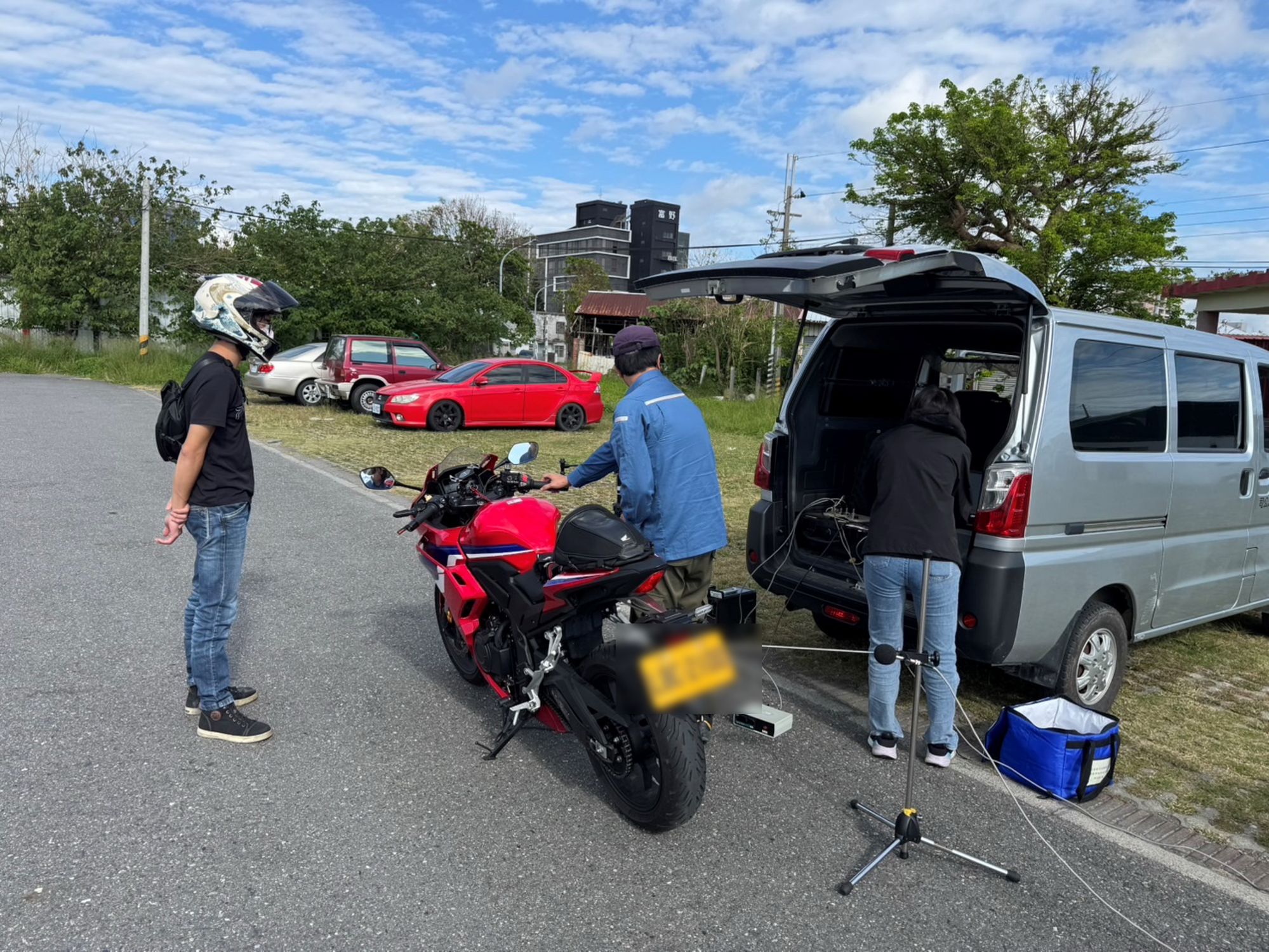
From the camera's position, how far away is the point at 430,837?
3.33m

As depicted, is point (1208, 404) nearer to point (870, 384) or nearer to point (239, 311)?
point (870, 384)

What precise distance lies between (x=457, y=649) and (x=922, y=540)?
2341 mm

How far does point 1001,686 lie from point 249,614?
4.44m

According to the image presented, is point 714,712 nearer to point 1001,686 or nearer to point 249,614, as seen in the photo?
A: point 1001,686

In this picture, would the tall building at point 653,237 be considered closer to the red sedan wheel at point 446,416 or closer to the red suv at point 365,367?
the red suv at point 365,367

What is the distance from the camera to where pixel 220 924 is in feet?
9.14

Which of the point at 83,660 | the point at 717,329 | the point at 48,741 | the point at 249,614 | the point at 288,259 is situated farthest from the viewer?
the point at 717,329

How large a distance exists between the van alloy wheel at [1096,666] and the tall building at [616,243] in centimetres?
9164

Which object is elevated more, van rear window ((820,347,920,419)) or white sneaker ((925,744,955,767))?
van rear window ((820,347,920,419))

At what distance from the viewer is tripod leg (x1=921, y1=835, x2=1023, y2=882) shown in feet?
10.4

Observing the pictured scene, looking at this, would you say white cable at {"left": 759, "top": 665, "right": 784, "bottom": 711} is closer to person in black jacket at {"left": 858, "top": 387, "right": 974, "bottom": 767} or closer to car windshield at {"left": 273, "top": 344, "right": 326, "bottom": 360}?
person in black jacket at {"left": 858, "top": 387, "right": 974, "bottom": 767}

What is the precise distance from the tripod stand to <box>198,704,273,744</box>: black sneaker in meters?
2.51

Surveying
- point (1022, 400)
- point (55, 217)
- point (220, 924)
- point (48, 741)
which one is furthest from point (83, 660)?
point (55, 217)

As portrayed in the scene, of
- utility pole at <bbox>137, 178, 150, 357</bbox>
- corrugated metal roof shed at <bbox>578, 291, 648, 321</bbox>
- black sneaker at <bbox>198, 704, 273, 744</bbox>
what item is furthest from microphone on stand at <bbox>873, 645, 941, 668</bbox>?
corrugated metal roof shed at <bbox>578, 291, 648, 321</bbox>
